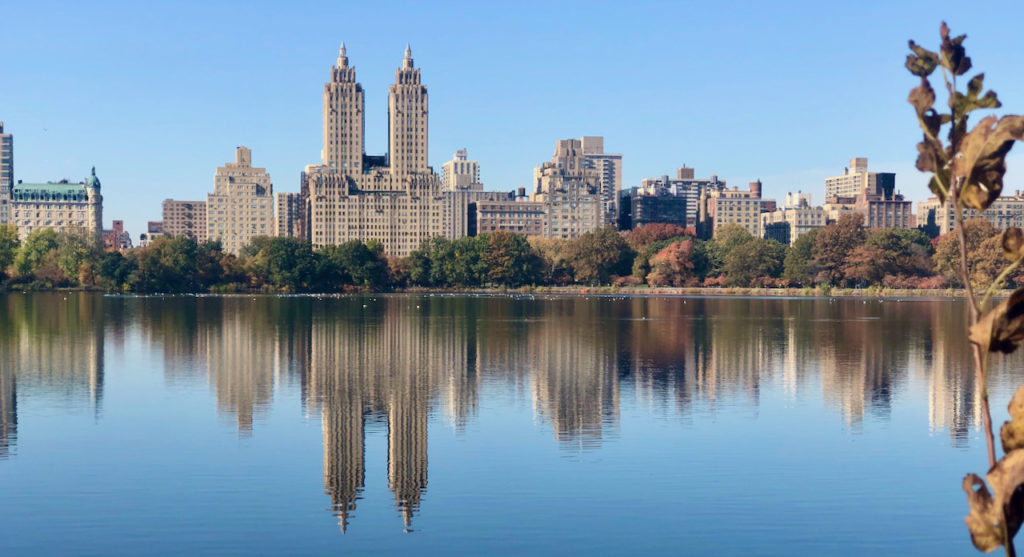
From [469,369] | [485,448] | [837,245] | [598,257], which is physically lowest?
[485,448]

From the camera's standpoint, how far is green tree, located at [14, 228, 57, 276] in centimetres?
16062

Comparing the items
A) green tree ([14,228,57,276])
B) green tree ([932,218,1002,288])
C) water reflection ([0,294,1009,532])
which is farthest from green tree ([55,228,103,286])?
green tree ([932,218,1002,288])

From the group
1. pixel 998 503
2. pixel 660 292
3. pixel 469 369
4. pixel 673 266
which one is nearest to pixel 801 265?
pixel 673 266

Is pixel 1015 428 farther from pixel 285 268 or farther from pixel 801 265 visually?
pixel 801 265

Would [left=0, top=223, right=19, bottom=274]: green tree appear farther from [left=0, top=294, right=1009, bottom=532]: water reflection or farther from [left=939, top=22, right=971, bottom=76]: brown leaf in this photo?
[left=939, top=22, right=971, bottom=76]: brown leaf

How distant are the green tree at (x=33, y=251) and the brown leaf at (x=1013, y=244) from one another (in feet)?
564

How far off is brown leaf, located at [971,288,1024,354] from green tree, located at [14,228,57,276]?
6768 inches

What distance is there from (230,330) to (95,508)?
155ft

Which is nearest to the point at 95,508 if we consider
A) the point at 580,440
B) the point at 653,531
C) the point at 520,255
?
the point at 653,531

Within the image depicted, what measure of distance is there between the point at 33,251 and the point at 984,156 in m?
175

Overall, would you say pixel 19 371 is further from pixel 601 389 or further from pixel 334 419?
pixel 601 389

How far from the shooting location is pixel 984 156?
18.0ft

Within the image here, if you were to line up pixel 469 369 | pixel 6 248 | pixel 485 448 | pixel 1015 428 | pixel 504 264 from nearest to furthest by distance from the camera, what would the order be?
pixel 1015 428, pixel 485 448, pixel 469 369, pixel 6 248, pixel 504 264

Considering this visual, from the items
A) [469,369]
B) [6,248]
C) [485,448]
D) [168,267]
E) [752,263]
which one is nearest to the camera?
[485,448]
